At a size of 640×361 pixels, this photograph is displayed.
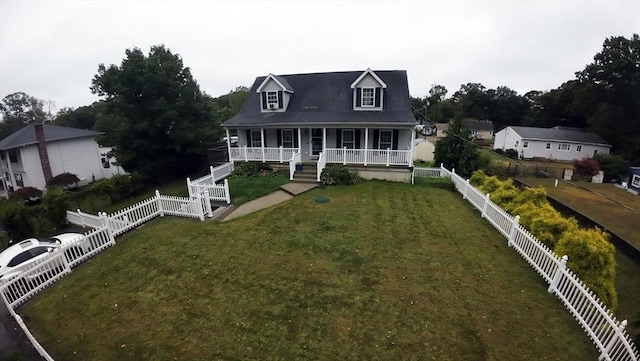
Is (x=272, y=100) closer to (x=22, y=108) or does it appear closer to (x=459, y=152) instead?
(x=459, y=152)

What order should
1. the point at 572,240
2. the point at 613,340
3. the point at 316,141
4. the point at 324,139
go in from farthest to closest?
the point at 316,141 < the point at 324,139 < the point at 572,240 < the point at 613,340

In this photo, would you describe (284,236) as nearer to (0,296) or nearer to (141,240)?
(141,240)

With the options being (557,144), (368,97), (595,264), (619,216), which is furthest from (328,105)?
(557,144)


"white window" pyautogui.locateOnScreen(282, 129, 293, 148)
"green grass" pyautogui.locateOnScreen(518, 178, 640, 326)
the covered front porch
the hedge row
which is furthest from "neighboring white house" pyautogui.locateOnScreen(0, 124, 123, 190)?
"green grass" pyautogui.locateOnScreen(518, 178, 640, 326)

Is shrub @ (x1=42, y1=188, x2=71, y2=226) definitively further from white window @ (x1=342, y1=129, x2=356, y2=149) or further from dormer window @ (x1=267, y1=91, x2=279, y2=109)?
white window @ (x1=342, y1=129, x2=356, y2=149)

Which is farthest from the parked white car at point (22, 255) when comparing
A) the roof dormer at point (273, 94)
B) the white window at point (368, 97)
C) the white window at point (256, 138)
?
A: the white window at point (368, 97)

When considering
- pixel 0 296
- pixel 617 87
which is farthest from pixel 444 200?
pixel 617 87
